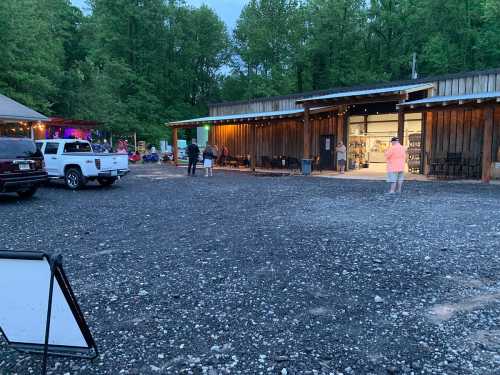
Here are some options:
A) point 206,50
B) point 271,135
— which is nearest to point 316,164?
point 271,135

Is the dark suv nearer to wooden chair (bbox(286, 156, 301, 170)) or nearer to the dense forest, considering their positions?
wooden chair (bbox(286, 156, 301, 170))

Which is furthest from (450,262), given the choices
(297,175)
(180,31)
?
(180,31)

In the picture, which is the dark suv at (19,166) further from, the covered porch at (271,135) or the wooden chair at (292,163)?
the wooden chair at (292,163)

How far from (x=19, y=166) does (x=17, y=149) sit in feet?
1.65

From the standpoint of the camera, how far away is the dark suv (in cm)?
1009

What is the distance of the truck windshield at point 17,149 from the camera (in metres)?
10.2

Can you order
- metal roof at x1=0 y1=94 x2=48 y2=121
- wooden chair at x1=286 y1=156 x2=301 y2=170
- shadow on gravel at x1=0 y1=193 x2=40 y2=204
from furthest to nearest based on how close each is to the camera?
wooden chair at x1=286 y1=156 x2=301 y2=170
metal roof at x1=0 y1=94 x2=48 y2=121
shadow on gravel at x1=0 y1=193 x2=40 y2=204

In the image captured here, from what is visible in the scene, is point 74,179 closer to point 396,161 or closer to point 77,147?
point 77,147

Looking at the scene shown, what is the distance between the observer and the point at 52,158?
1355cm

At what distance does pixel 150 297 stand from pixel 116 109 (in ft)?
117

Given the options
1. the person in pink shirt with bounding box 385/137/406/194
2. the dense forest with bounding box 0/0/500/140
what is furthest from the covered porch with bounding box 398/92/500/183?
the dense forest with bounding box 0/0/500/140

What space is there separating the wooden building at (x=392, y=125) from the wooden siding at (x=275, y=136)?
6 cm

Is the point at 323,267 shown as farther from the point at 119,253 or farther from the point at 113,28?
the point at 113,28

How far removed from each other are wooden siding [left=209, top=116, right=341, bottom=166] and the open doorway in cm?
153
